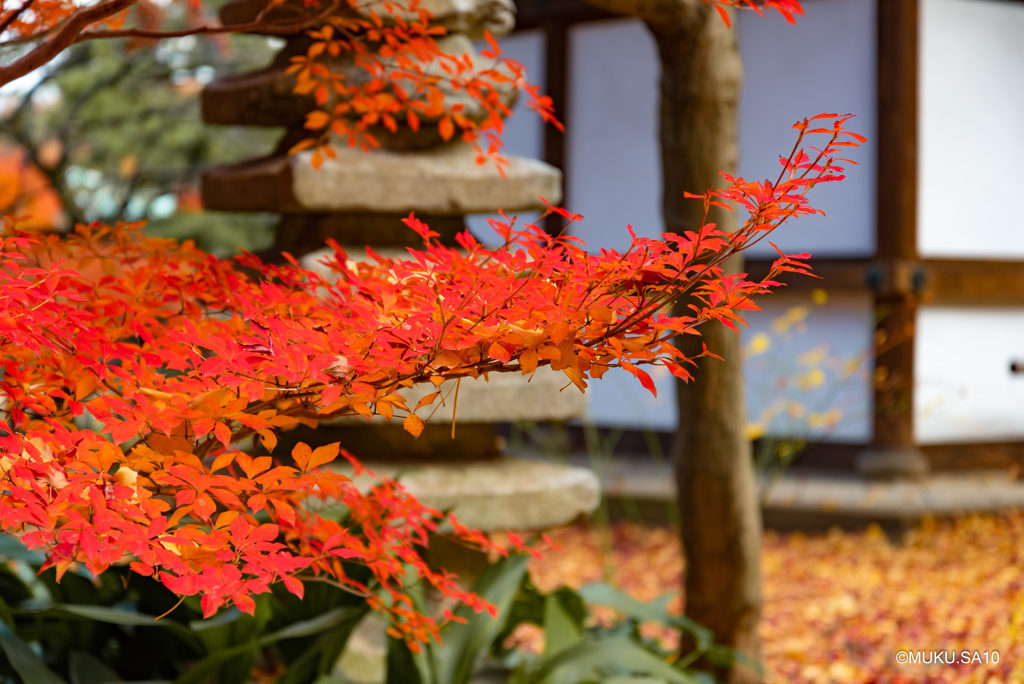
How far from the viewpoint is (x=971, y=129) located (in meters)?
4.71

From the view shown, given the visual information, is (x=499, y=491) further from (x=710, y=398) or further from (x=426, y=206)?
(x=426, y=206)

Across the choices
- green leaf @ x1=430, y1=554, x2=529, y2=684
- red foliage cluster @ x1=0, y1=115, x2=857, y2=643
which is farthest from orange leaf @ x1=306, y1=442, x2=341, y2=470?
green leaf @ x1=430, y1=554, x2=529, y2=684

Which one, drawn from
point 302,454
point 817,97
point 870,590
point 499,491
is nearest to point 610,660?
point 499,491

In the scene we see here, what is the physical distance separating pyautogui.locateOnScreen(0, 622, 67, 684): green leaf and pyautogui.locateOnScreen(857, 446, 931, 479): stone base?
409cm

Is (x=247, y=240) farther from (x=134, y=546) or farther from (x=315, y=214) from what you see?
(x=134, y=546)

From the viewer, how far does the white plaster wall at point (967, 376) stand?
4660 mm

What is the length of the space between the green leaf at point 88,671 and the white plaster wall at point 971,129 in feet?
14.5

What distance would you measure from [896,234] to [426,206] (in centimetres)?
306

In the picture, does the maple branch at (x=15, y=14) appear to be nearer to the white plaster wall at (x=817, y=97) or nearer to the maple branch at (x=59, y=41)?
the maple branch at (x=59, y=41)

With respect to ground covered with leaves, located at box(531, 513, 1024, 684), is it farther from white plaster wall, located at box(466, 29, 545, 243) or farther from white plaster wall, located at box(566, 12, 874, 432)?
white plaster wall, located at box(466, 29, 545, 243)

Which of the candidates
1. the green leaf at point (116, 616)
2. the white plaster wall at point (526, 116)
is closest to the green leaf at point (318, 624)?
the green leaf at point (116, 616)

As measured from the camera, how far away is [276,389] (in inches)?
39.8

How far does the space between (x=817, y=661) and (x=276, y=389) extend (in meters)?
2.71

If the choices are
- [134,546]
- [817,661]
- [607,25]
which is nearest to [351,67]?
[134,546]
